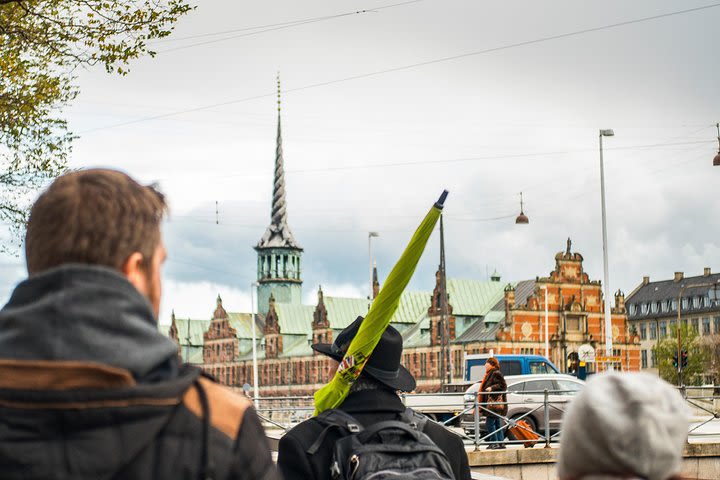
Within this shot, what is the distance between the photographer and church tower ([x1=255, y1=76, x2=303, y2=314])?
5482 inches

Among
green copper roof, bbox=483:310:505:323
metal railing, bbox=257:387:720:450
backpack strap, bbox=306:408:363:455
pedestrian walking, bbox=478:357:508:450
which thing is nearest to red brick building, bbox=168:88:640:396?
green copper roof, bbox=483:310:505:323

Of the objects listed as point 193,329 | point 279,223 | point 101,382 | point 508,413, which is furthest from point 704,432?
point 193,329

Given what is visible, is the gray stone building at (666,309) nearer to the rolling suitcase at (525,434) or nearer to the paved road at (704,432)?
the paved road at (704,432)

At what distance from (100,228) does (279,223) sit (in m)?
138

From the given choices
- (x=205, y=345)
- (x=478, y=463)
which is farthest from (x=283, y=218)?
(x=478, y=463)

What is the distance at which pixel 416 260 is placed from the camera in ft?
13.4

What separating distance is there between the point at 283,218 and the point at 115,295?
138024 millimetres

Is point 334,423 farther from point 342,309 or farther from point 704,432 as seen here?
point 342,309

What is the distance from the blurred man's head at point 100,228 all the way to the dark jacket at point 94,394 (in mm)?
67

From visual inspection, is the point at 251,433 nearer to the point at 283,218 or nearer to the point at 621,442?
the point at 621,442

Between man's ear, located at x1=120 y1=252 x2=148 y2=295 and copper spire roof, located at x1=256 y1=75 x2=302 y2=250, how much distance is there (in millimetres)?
136999

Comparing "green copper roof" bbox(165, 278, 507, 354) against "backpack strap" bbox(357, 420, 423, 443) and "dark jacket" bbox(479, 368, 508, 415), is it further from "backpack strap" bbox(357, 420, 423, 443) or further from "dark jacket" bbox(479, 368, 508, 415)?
"backpack strap" bbox(357, 420, 423, 443)

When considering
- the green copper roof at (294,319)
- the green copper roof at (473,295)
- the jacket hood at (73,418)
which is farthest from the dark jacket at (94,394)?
the green copper roof at (294,319)

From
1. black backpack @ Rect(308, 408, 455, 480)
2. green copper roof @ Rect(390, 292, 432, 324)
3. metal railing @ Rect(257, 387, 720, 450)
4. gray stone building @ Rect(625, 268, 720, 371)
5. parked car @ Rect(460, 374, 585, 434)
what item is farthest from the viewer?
gray stone building @ Rect(625, 268, 720, 371)
